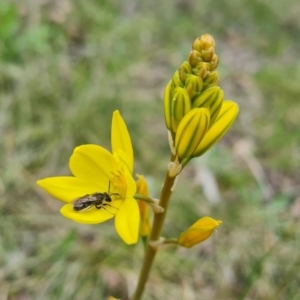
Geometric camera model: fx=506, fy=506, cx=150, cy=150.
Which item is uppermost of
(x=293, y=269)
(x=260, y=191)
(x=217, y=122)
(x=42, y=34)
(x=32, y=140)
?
(x=42, y=34)

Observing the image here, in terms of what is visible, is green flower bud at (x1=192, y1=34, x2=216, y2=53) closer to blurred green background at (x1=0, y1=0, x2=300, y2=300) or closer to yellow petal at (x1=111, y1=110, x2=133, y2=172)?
yellow petal at (x1=111, y1=110, x2=133, y2=172)

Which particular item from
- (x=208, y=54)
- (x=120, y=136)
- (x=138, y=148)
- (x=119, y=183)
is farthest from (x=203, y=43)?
(x=138, y=148)

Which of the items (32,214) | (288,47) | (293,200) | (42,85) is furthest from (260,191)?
(288,47)

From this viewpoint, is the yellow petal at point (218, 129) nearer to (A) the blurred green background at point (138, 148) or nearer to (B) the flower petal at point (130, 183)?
(B) the flower petal at point (130, 183)

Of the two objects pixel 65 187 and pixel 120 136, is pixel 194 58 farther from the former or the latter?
pixel 65 187

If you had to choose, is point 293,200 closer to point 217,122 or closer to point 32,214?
point 32,214

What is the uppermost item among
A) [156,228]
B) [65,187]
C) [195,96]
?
[195,96]

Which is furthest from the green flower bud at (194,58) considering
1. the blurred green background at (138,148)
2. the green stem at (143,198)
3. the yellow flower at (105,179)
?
Answer: the blurred green background at (138,148)
